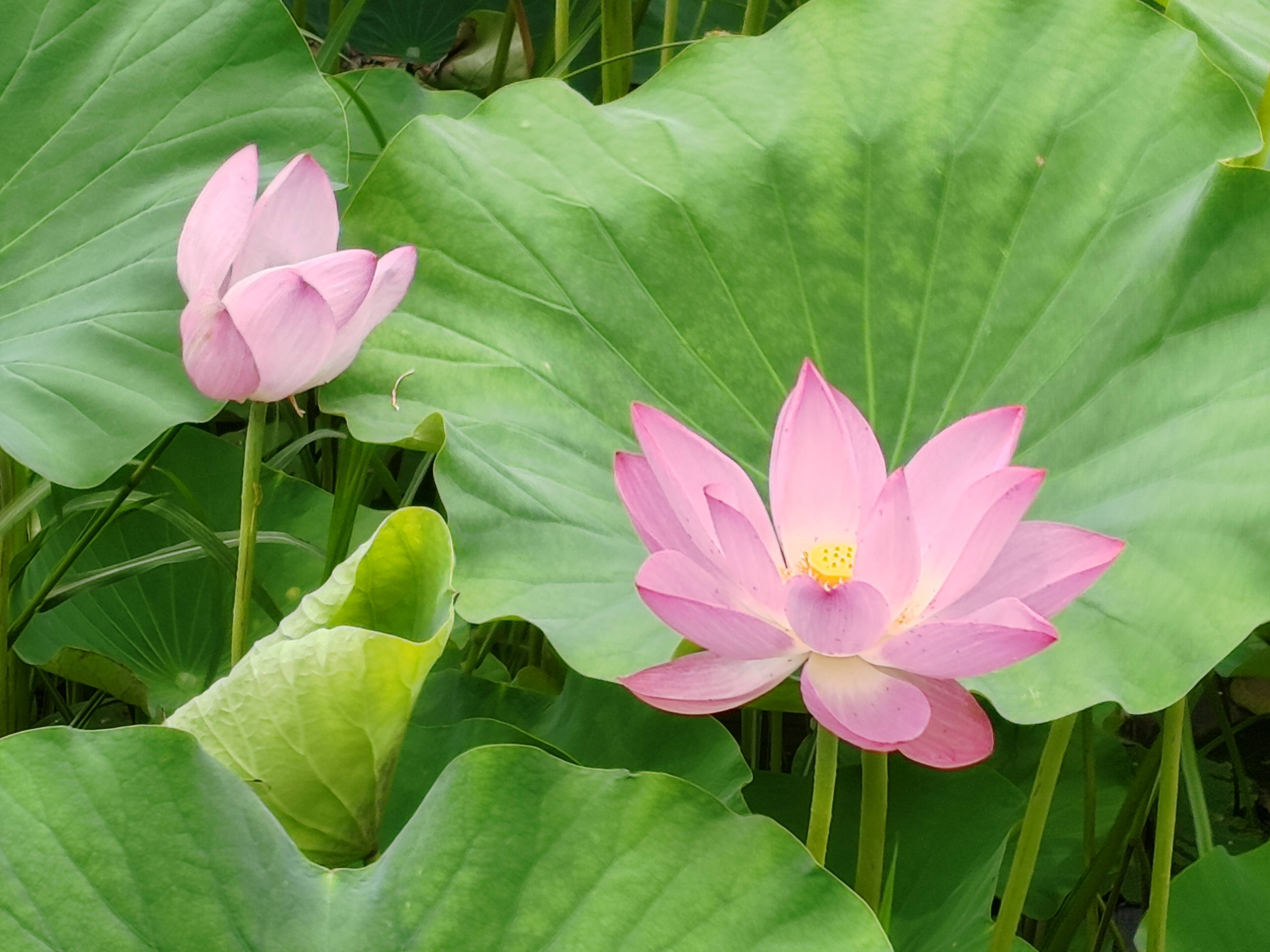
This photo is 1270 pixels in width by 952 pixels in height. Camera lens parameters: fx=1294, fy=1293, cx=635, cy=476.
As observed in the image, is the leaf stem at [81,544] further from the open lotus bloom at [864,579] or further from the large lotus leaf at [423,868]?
the open lotus bloom at [864,579]

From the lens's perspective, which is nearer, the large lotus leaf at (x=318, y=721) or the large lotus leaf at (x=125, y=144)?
the large lotus leaf at (x=318, y=721)

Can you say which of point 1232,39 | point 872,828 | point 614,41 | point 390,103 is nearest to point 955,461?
point 872,828

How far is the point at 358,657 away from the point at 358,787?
102 millimetres

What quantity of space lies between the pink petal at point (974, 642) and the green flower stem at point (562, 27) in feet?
2.77

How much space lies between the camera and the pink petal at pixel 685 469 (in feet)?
1.86

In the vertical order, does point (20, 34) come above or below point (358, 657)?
above

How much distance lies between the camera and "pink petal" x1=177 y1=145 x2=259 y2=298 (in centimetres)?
70

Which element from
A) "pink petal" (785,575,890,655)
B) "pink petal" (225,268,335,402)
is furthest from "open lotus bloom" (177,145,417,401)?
"pink petal" (785,575,890,655)

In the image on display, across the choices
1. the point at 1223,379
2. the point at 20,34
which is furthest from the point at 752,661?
the point at 20,34

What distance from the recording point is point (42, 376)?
0.82 meters

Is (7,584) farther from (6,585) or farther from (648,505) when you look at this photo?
(648,505)

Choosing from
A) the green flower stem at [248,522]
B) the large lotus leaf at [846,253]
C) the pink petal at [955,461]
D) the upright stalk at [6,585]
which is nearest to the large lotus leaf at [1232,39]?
the large lotus leaf at [846,253]

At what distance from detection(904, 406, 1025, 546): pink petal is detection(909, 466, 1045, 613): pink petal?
0.01 m

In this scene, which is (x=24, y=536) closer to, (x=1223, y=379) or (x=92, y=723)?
(x=92, y=723)
